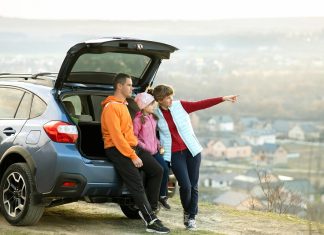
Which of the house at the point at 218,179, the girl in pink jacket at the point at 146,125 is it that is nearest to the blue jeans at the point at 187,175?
Result: the girl in pink jacket at the point at 146,125

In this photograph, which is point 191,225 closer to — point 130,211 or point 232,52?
point 130,211

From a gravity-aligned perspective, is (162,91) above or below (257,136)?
above

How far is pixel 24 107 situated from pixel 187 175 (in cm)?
179

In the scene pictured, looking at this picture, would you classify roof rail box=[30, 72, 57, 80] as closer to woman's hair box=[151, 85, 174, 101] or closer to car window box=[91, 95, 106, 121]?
car window box=[91, 95, 106, 121]

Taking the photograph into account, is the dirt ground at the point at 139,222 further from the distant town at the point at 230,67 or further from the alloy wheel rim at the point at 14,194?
the distant town at the point at 230,67

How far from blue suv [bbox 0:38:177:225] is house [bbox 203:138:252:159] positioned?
2282 inches

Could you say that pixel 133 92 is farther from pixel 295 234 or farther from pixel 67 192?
pixel 295 234

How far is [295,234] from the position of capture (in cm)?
946

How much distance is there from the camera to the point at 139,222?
31.8ft

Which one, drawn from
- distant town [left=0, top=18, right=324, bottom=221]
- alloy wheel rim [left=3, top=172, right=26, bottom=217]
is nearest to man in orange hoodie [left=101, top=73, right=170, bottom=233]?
alloy wheel rim [left=3, top=172, right=26, bottom=217]

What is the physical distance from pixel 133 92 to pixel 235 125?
6507 centimetres

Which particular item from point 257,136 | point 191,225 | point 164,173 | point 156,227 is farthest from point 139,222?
point 257,136

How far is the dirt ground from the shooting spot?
352 inches

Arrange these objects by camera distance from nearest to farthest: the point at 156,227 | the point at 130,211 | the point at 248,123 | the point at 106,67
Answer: the point at 156,227 → the point at 106,67 → the point at 130,211 → the point at 248,123
